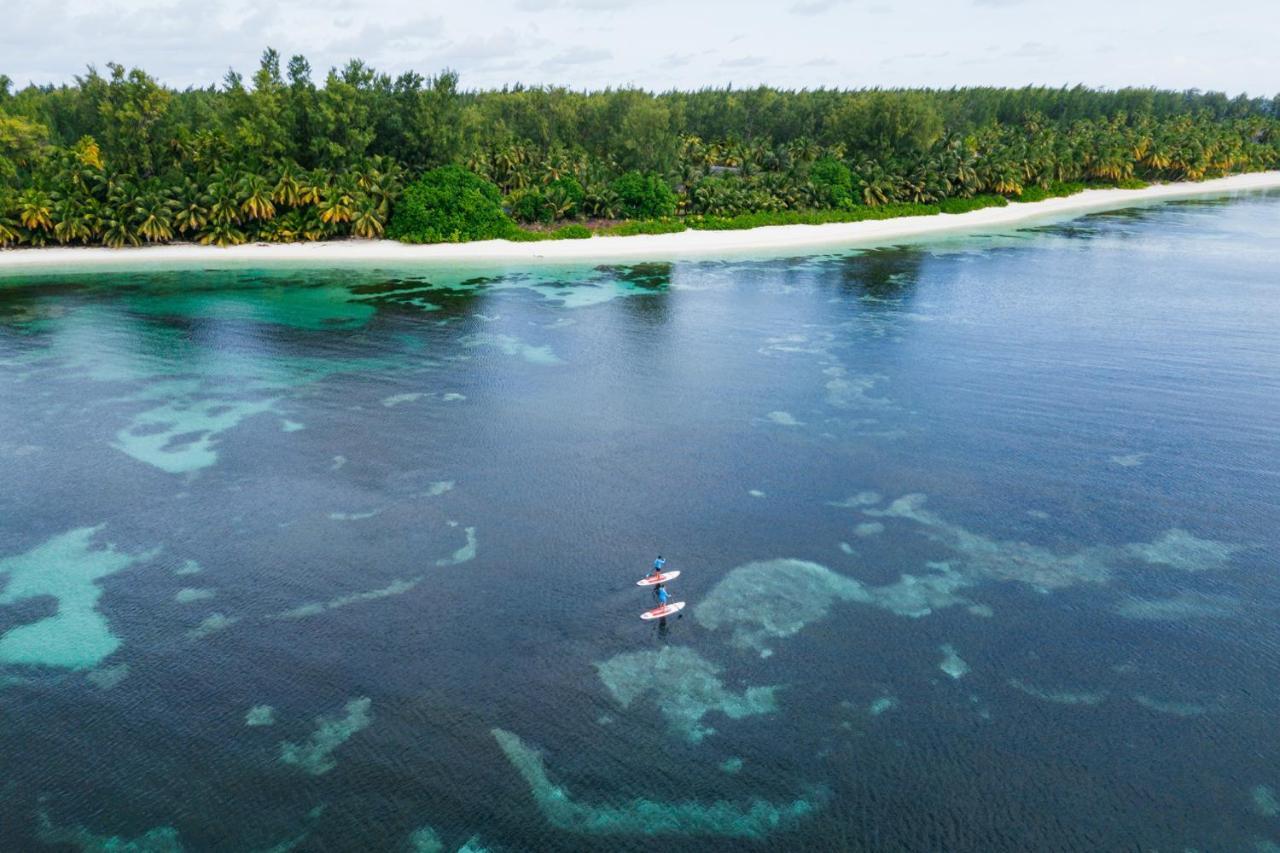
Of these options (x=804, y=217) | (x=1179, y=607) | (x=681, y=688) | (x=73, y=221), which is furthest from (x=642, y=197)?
(x=681, y=688)

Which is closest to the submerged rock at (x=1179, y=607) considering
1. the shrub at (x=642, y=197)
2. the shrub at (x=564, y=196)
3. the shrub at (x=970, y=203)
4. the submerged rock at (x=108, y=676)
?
the submerged rock at (x=108, y=676)

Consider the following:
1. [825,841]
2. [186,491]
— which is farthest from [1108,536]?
[186,491]

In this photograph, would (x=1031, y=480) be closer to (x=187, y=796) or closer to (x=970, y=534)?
(x=970, y=534)

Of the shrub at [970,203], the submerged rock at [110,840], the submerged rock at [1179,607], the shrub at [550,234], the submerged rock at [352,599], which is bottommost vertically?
the submerged rock at [110,840]

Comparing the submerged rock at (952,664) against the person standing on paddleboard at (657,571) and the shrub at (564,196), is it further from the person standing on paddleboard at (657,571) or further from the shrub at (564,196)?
the shrub at (564,196)

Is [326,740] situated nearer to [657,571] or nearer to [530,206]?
Result: [657,571]

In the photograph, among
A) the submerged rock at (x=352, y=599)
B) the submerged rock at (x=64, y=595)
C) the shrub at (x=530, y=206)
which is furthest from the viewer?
the shrub at (x=530, y=206)
